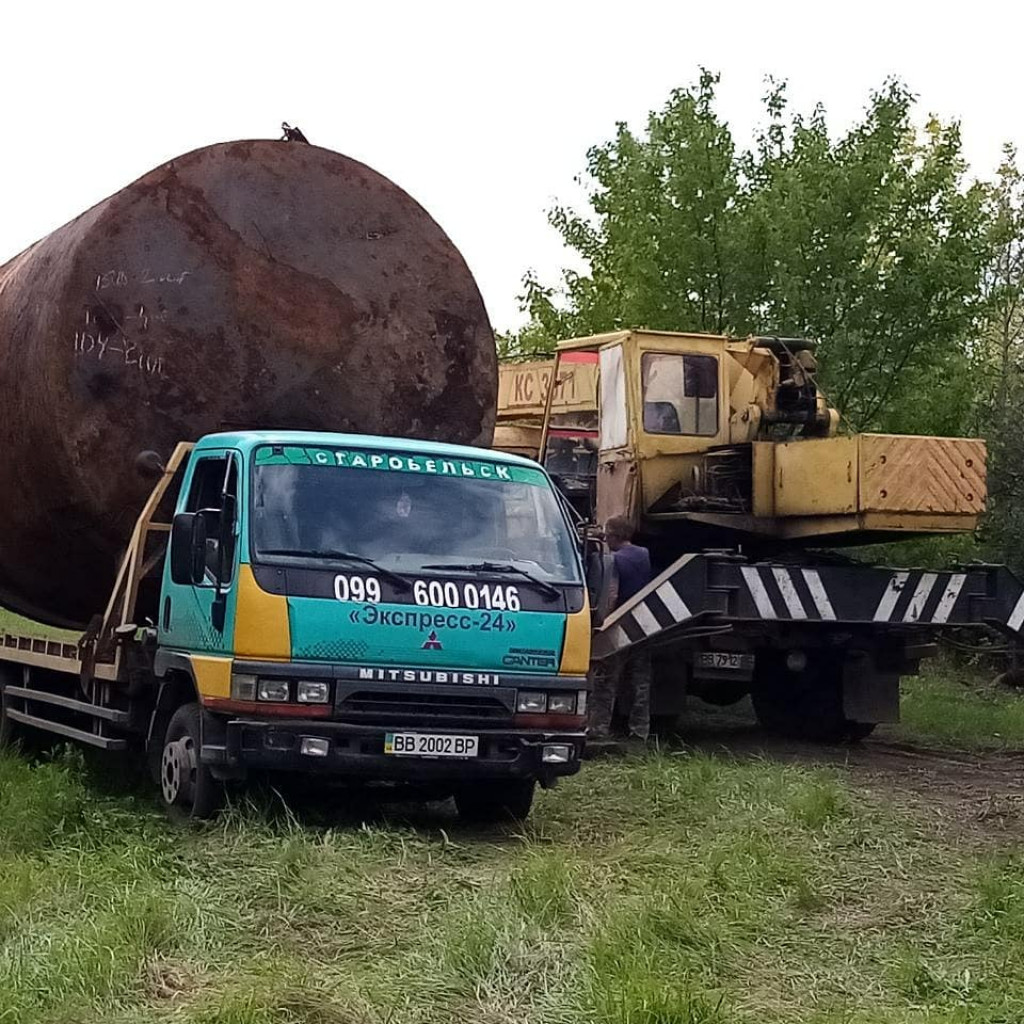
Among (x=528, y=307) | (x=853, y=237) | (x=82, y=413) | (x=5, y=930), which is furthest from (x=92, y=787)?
(x=528, y=307)

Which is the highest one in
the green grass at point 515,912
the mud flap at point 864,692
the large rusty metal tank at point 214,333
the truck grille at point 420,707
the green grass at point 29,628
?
the large rusty metal tank at point 214,333

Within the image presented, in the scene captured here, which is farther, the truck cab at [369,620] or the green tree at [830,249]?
the green tree at [830,249]

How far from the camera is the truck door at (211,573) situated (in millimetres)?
8234

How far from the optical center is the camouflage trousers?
11.8 meters

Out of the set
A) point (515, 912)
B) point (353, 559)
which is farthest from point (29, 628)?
point (515, 912)

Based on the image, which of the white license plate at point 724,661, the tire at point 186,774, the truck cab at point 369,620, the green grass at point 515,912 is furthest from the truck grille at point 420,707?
the white license plate at point 724,661

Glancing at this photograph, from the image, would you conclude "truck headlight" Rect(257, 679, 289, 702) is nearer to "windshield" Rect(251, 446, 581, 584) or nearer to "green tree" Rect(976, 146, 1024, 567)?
"windshield" Rect(251, 446, 581, 584)

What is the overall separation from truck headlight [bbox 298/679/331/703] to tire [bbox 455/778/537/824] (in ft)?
4.28

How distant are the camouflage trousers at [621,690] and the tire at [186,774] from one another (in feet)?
11.6

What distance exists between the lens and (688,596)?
1172cm

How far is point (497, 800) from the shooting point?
9.10 meters

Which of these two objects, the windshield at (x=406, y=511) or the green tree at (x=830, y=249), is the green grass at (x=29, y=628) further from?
the green tree at (x=830, y=249)

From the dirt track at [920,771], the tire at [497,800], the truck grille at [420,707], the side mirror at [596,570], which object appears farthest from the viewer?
the dirt track at [920,771]

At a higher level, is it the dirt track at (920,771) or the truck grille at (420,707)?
the truck grille at (420,707)
